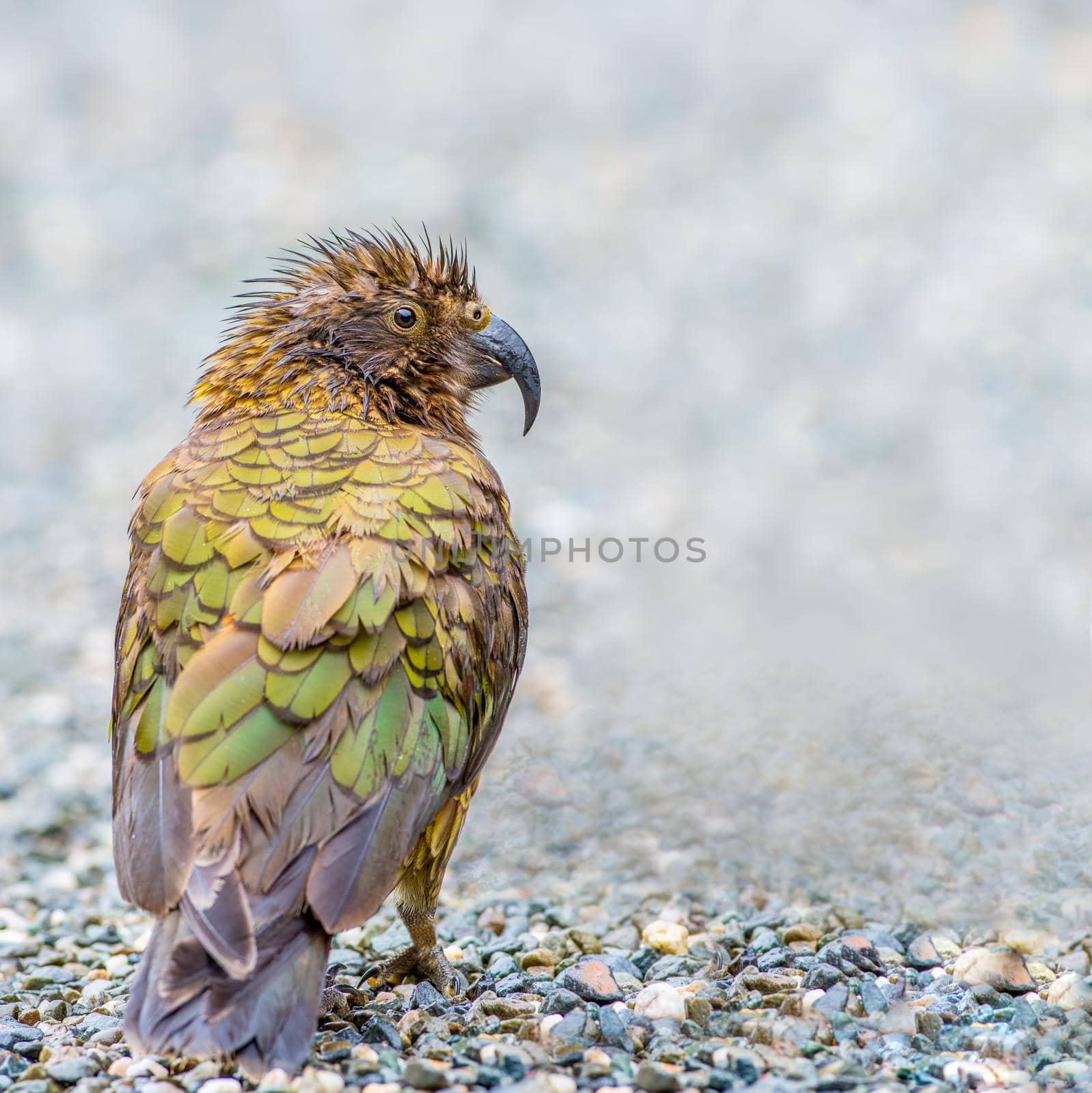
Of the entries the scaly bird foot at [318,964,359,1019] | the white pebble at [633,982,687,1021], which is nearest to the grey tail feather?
the scaly bird foot at [318,964,359,1019]

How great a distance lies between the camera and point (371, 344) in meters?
5.82

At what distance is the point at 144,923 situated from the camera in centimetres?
629

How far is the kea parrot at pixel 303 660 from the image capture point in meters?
3.99

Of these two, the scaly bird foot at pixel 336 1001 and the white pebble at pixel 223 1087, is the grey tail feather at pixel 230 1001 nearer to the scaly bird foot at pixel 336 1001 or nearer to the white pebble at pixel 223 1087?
the white pebble at pixel 223 1087

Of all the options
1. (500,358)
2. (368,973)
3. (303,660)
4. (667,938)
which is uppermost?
(500,358)

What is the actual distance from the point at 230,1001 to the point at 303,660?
1119 millimetres

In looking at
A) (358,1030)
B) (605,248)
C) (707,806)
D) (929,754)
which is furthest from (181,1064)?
(605,248)

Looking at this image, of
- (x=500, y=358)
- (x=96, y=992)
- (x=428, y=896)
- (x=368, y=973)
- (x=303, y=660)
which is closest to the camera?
(x=303, y=660)

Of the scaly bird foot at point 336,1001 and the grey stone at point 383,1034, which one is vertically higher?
the grey stone at point 383,1034

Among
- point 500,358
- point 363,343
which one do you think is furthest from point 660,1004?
point 363,343

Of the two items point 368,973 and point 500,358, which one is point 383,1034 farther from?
point 500,358

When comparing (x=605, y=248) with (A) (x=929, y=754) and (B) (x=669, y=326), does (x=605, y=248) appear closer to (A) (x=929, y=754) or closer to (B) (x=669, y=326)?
(B) (x=669, y=326)

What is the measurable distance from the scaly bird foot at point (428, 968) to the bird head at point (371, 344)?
2215 millimetres

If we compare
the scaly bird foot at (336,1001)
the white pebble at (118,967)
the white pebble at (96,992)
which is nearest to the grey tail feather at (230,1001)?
the scaly bird foot at (336,1001)
